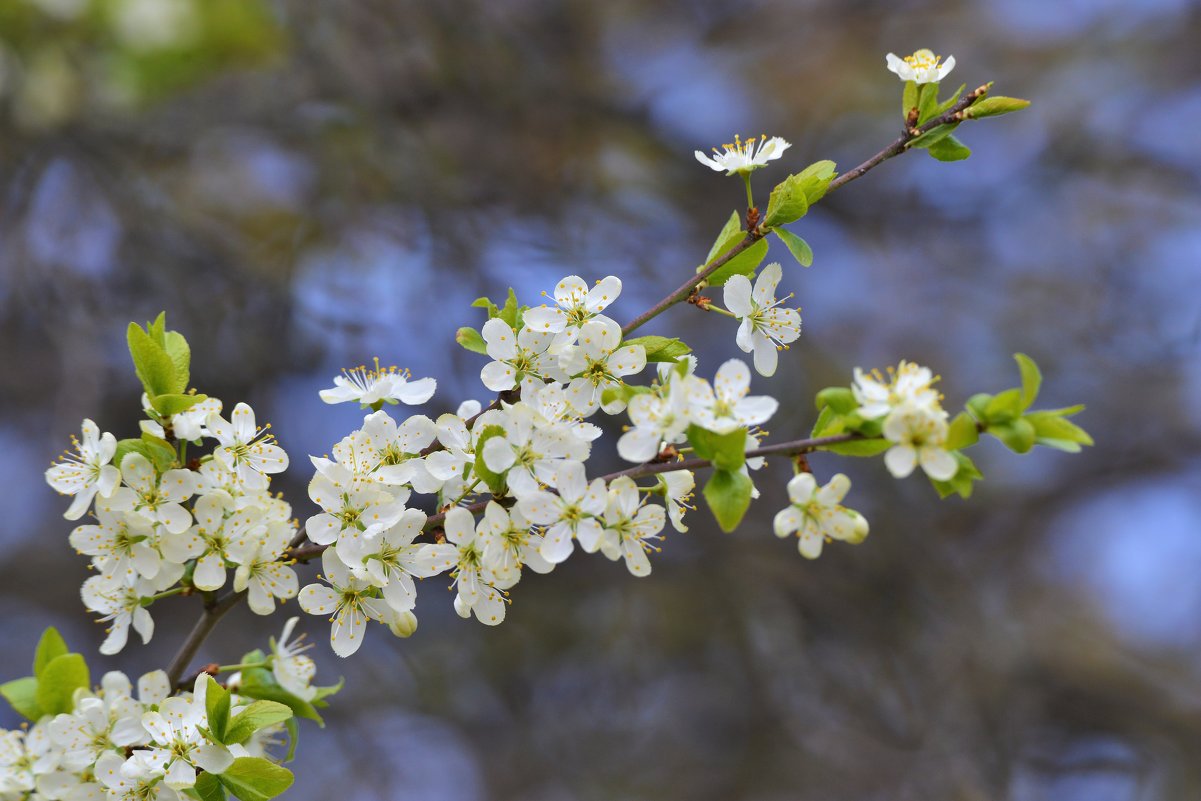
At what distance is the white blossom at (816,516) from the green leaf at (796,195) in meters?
0.23

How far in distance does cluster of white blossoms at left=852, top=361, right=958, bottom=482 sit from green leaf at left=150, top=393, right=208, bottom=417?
→ 0.56m

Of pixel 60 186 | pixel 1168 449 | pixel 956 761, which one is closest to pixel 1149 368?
pixel 1168 449

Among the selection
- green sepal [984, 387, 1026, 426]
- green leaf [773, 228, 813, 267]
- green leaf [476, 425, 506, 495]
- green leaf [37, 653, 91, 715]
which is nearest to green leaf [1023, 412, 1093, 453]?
green sepal [984, 387, 1026, 426]

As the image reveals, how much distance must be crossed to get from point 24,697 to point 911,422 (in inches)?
35.2

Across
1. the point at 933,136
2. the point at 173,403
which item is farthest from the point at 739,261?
the point at 173,403

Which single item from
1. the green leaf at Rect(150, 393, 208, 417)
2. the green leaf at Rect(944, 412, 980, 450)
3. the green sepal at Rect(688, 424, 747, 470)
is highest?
the green leaf at Rect(944, 412, 980, 450)

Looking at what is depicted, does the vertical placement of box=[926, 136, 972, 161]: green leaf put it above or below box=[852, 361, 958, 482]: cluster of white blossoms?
above

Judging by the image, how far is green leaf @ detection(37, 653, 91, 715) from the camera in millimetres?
952

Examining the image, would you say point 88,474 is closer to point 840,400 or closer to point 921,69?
point 840,400

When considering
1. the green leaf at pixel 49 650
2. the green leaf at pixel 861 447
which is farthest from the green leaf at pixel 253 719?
the green leaf at pixel 861 447

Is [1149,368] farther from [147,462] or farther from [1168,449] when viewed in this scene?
[147,462]

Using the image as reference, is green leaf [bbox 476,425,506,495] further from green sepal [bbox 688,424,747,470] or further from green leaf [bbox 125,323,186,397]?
green leaf [bbox 125,323,186,397]

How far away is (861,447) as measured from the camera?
785 millimetres

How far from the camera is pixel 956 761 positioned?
8.70ft
